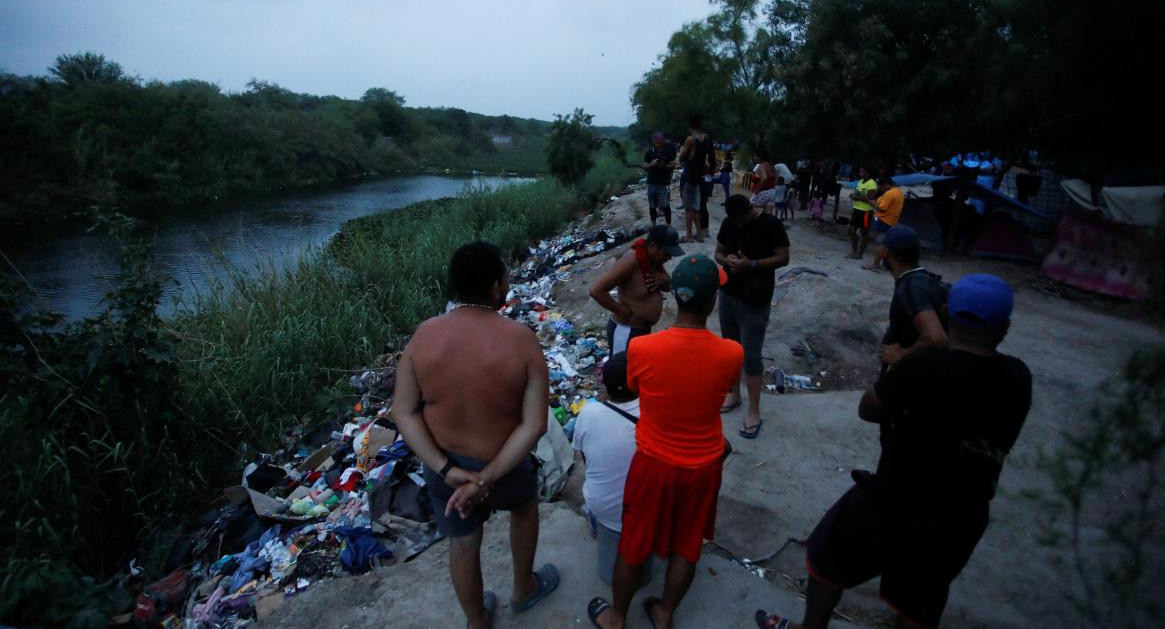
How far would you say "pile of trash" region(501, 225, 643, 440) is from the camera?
4715 millimetres

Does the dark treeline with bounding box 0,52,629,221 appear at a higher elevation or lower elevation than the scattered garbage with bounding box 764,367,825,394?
higher

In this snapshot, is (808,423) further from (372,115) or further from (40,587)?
(372,115)

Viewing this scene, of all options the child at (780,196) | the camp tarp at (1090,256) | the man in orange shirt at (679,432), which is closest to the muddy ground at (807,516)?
the man in orange shirt at (679,432)

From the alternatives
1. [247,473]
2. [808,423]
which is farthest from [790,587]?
[247,473]

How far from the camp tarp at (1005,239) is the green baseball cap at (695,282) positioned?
8.90 metres

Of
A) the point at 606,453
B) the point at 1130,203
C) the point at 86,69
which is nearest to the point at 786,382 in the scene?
the point at 606,453

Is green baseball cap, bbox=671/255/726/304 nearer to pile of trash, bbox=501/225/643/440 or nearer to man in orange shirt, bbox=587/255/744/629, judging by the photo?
man in orange shirt, bbox=587/255/744/629

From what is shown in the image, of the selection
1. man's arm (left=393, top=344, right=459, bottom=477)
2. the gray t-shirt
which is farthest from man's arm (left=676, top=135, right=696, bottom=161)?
man's arm (left=393, top=344, right=459, bottom=477)

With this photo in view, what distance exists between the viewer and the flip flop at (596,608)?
2.23m

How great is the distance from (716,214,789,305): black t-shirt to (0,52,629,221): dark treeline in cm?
1642

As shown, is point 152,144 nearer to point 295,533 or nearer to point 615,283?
point 295,533

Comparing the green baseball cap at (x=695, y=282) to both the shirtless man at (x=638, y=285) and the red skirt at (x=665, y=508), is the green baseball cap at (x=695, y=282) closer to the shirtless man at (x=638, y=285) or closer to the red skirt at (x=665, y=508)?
the red skirt at (x=665, y=508)

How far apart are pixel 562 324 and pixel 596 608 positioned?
4285 mm

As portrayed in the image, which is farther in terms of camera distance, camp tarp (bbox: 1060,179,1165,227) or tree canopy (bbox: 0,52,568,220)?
tree canopy (bbox: 0,52,568,220)
